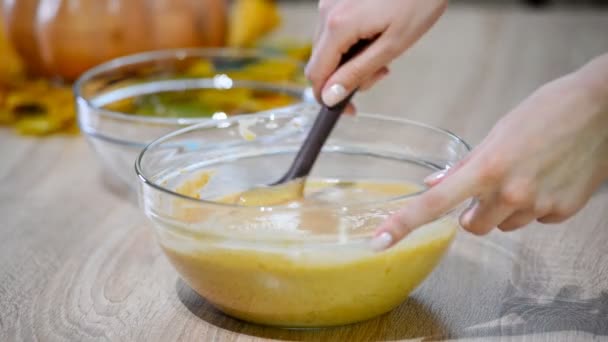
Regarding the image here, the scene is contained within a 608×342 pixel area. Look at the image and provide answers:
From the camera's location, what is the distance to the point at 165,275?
988 millimetres

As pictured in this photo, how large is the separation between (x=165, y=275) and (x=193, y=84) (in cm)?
57

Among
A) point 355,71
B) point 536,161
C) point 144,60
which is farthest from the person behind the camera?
point 144,60

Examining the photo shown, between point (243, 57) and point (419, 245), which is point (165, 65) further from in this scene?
point (419, 245)

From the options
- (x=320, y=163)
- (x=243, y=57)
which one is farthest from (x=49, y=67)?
(x=320, y=163)

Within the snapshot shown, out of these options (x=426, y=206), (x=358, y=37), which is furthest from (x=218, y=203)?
(x=358, y=37)

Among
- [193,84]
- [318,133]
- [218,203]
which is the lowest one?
[193,84]

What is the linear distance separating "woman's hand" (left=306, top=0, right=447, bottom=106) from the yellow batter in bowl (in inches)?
8.7

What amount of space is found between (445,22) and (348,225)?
4.71 feet

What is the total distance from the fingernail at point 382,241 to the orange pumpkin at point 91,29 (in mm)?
943

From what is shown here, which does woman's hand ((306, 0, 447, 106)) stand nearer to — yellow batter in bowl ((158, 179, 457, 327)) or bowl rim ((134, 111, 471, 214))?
bowl rim ((134, 111, 471, 214))

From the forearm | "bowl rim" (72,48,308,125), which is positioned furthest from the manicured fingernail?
"bowl rim" (72,48,308,125)

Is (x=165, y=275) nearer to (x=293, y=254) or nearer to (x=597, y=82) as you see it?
(x=293, y=254)

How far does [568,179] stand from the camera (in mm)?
768

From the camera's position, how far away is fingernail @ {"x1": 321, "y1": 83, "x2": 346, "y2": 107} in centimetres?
98
